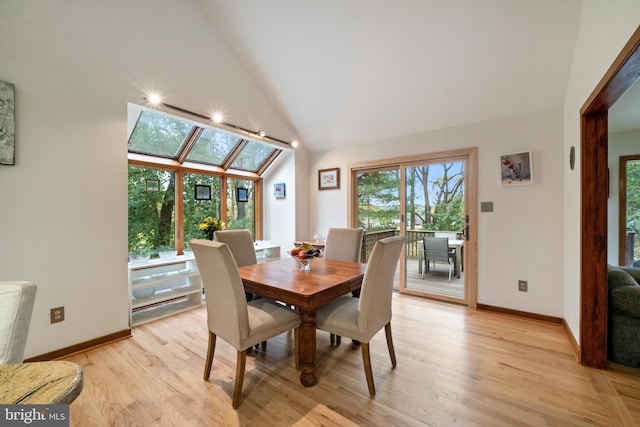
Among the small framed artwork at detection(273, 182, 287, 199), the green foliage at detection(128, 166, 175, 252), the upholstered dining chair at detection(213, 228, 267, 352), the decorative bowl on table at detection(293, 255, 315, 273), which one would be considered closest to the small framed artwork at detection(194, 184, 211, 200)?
the green foliage at detection(128, 166, 175, 252)

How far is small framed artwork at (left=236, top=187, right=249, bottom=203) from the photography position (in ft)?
14.9

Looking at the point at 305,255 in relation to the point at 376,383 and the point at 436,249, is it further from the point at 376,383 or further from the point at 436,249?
the point at 436,249

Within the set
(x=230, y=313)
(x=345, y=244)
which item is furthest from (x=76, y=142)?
(x=345, y=244)

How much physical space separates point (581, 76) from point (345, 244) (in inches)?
95.0

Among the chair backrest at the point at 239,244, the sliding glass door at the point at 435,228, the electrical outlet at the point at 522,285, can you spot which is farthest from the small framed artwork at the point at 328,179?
the electrical outlet at the point at 522,285

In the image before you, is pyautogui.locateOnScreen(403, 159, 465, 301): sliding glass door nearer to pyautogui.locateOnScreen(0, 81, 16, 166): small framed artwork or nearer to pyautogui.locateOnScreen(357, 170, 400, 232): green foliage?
pyautogui.locateOnScreen(357, 170, 400, 232): green foliage

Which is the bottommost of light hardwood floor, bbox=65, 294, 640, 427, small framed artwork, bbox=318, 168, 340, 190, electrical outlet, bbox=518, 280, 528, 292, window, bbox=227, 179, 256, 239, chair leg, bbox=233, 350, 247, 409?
light hardwood floor, bbox=65, 294, 640, 427

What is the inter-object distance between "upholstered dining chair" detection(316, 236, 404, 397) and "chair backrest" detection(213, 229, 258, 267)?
1109mm

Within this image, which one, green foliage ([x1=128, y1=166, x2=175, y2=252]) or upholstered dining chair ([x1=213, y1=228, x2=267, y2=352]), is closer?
upholstered dining chair ([x1=213, y1=228, x2=267, y2=352])

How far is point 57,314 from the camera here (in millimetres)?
2246

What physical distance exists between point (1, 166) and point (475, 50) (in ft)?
Answer: 13.3

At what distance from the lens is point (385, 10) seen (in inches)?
97.2

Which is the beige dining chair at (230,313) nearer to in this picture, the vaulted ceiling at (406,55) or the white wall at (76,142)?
the white wall at (76,142)

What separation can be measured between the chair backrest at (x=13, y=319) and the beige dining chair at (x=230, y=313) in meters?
0.79
